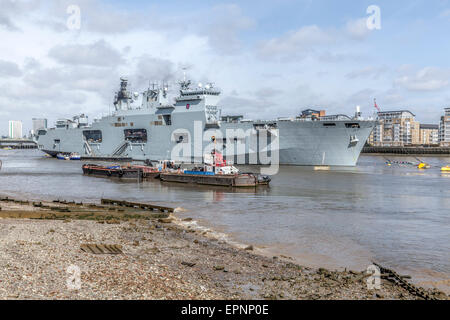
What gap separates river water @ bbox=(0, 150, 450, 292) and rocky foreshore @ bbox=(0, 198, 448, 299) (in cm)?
187

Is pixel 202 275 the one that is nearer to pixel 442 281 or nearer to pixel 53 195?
pixel 442 281

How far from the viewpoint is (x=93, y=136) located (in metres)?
73.2

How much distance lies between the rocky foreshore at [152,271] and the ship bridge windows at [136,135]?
1850 inches

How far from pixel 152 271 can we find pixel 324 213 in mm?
14156

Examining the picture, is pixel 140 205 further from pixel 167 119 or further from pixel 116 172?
pixel 167 119

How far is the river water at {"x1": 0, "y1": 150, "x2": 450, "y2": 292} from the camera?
13.6 meters

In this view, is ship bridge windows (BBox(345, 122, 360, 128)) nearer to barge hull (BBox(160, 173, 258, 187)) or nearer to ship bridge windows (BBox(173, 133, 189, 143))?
barge hull (BBox(160, 173, 258, 187))

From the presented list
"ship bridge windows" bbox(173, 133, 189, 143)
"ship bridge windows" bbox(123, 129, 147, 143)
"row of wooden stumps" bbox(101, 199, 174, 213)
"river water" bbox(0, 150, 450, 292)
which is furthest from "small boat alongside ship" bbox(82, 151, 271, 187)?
"ship bridge windows" bbox(123, 129, 147, 143)

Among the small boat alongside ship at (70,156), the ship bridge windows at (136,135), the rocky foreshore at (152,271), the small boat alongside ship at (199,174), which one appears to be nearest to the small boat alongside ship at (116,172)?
the small boat alongside ship at (199,174)

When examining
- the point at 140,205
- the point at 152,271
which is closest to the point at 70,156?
the point at 140,205

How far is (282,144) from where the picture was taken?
48.5m

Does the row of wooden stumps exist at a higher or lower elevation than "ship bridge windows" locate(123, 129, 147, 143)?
lower

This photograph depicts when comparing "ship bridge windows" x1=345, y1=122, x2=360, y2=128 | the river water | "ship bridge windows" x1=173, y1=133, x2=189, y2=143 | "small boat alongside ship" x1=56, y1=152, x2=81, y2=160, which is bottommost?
the river water

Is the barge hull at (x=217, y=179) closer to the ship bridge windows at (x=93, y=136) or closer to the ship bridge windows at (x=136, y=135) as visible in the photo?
the ship bridge windows at (x=136, y=135)
